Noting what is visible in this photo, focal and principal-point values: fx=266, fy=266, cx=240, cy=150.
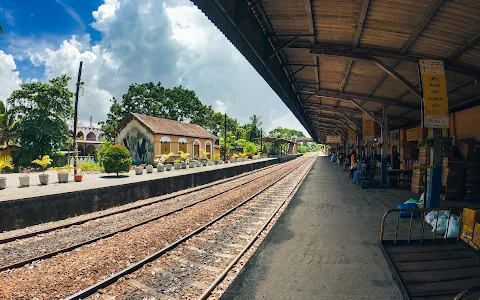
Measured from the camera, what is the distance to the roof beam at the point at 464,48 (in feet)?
19.9

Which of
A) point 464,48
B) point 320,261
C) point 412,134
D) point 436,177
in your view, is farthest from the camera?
point 412,134

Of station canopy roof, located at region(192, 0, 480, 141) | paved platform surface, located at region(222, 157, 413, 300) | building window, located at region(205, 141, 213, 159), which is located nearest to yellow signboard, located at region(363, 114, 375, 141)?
station canopy roof, located at region(192, 0, 480, 141)

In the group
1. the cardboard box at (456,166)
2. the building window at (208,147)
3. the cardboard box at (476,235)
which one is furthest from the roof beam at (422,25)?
the building window at (208,147)

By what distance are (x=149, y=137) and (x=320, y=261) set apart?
2702cm

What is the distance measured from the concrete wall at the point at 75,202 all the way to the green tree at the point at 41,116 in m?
19.0

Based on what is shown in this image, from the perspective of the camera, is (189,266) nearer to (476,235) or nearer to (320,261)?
(320,261)

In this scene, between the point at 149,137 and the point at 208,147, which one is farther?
the point at 208,147

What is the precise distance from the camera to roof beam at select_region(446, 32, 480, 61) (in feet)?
19.9

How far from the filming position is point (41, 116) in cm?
2605

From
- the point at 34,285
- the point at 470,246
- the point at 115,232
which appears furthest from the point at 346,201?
the point at 34,285

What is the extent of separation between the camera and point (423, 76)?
24.8 ft

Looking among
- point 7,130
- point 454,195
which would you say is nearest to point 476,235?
point 454,195

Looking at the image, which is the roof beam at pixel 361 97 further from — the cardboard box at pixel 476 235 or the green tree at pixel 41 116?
the green tree at pixel 41 116

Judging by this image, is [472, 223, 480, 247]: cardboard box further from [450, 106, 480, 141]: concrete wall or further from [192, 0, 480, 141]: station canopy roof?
[450, 106, 480, 141]: concrete wall
